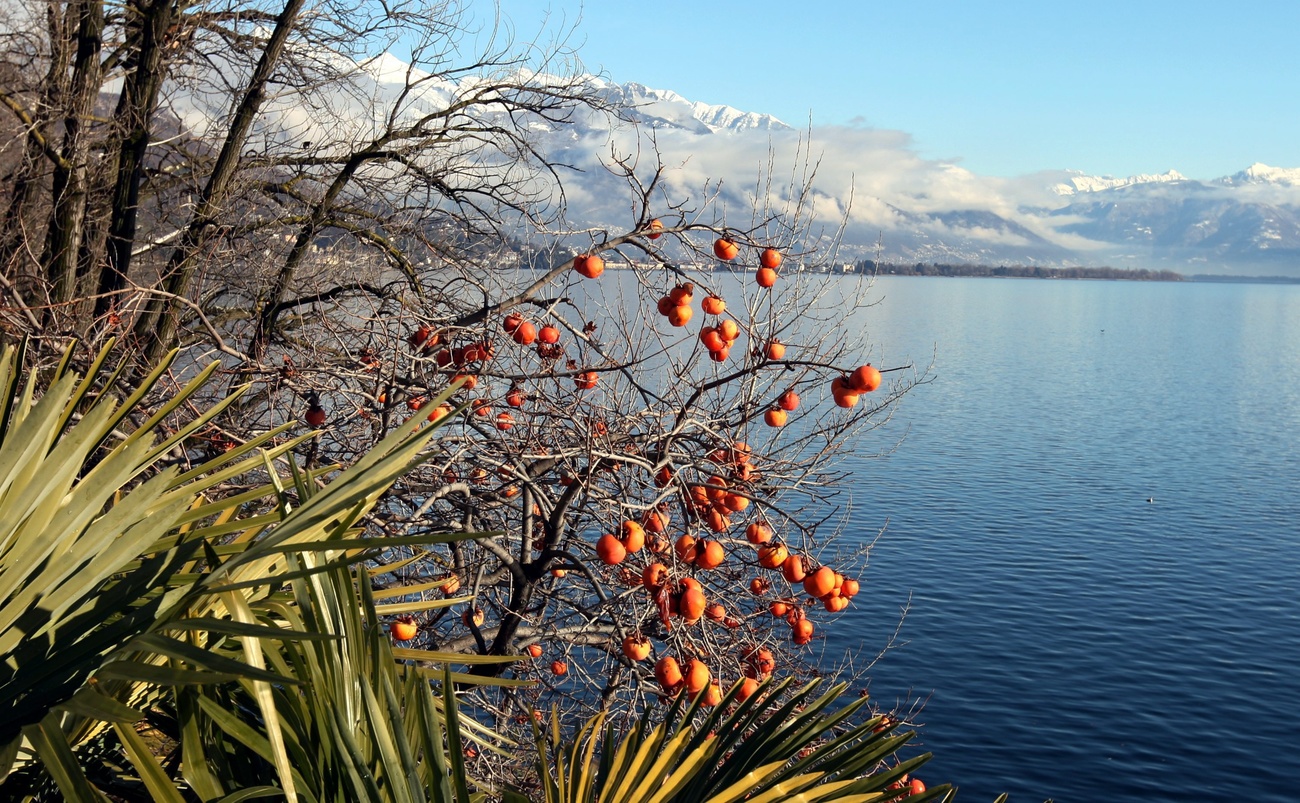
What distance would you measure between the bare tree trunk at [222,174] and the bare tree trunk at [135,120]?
1.35 ft

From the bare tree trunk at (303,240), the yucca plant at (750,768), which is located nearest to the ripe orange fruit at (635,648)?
the yucca plant at (750,768)

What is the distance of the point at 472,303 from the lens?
739 cm

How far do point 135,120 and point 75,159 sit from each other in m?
0.61

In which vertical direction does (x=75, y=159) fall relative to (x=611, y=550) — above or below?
above

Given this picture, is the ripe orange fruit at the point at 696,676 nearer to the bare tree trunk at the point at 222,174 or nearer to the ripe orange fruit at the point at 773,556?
the ripe orange fruit at the point at 773,556

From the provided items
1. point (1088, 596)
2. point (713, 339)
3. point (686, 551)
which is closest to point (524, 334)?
point (713, 339)

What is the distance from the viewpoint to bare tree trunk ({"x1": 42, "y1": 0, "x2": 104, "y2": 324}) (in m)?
8.73

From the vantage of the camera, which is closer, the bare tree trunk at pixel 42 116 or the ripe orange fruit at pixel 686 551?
the ripe orange fruit at pixel 686 551

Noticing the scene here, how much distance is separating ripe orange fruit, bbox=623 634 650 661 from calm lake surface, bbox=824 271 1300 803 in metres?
11.1

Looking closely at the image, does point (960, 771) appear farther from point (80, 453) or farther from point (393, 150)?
point (80, 453)

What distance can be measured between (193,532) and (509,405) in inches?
154

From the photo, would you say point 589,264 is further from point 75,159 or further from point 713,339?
point 75,159

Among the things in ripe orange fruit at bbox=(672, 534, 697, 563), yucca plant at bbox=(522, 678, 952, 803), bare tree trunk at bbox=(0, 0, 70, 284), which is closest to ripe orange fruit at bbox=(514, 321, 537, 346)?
ripe orange fruit at bbox=(672, 534, 697, 563)

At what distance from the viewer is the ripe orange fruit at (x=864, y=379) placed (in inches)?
189
